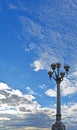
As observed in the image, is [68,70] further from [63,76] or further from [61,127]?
[61,127]

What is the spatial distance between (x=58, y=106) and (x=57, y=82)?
6.52ft

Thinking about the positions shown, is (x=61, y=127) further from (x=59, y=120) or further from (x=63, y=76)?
(x=63, y=76)

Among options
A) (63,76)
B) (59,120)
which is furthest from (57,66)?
(59,120)

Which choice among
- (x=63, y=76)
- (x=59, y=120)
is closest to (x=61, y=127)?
(x=59, y=120)

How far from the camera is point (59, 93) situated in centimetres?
5631

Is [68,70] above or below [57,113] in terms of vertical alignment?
above

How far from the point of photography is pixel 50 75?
56500 mm

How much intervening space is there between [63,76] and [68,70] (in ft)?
3.46

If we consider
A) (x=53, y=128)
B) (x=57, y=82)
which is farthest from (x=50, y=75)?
(x=53, y=128)

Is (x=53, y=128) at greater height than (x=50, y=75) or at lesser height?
lesser

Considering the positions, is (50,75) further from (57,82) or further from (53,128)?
(53,128)

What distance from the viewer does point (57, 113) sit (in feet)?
182

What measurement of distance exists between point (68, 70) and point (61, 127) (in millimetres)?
4972

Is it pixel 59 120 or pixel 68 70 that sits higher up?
pixel 68 70
